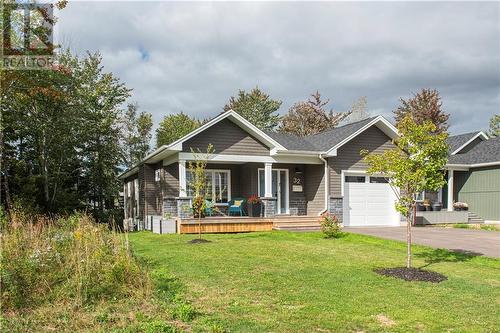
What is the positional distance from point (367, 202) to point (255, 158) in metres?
5.69

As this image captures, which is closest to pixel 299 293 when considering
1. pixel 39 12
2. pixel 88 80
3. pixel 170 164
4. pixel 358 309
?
pixel 358 309

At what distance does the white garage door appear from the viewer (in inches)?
715

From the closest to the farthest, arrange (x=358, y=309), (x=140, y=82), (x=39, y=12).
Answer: (x=358, y=309), (x=39, y=12), (x=140, y=82)

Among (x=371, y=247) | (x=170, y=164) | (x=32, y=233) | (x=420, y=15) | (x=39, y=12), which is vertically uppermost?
(x=39, y=12)

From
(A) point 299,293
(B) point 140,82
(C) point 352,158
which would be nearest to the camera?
(A) point 299,293

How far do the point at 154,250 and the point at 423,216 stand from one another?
46.3ft

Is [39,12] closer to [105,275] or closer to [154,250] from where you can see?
[154,250]

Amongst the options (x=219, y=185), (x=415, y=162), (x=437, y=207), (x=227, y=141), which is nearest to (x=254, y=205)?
(x=219, y=185)

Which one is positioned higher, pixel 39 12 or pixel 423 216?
pixel 39 12

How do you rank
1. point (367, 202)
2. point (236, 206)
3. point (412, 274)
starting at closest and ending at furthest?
point (412, 274) → point (236, 206) → point (367, 202)

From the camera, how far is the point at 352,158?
18344 mm

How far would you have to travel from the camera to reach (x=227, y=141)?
55.7ft

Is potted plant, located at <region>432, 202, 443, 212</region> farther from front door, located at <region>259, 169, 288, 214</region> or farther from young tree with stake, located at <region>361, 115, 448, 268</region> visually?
young tree with stake, located at <region>361, 115, 448, 268</region>

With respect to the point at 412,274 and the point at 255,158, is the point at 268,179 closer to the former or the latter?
the point at 255,158
